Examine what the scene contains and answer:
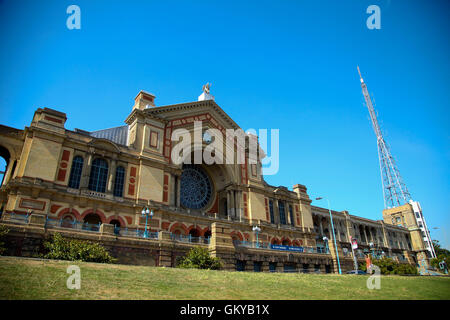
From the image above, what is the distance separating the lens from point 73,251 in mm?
18141

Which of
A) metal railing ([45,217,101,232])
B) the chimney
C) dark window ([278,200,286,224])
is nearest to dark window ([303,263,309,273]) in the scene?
dark window ([278,200,286,224])

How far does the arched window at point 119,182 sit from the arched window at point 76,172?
360 centimetres

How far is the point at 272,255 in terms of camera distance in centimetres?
2870

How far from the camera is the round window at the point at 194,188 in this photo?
1565 inches

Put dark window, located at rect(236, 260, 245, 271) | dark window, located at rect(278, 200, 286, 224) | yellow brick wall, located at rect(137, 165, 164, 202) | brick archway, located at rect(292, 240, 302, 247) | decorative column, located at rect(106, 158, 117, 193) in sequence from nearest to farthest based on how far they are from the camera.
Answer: dark window, located at rect(236, 260, 245, 271) → decorative column, located at rect(106, 158, 117, 193) → yellow brick wall, located at rect(137, 165, 164, 202) → brick archway, located at rect(292, 240, 302, 247) → dark window, located at rect(278, 200, 286, 224)

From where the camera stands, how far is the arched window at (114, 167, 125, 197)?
3156 cm

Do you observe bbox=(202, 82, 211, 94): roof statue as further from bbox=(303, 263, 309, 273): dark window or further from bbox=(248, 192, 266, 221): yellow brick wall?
bbox=(303, 263, 309, 273): dark window

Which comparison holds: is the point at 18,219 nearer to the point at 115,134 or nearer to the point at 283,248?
the point at 115,134

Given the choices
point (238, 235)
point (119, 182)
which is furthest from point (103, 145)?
point (238, 235)

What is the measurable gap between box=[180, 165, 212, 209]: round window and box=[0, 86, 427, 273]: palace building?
143mm

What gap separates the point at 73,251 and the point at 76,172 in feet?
44.5

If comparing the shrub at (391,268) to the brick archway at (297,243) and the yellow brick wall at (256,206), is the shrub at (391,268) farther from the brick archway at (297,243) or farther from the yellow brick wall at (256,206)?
the yellow brick wall at (256,206)
